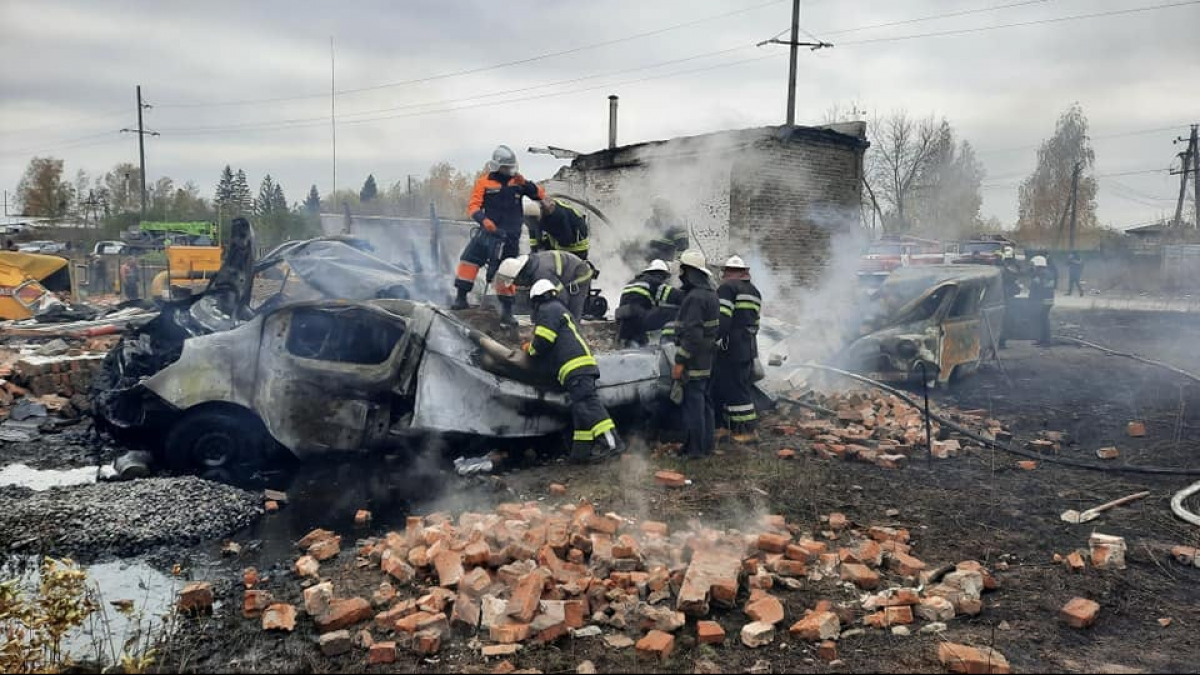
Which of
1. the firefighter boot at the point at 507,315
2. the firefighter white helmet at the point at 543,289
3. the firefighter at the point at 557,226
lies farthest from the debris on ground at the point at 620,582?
the firefighter at the point at 557,226

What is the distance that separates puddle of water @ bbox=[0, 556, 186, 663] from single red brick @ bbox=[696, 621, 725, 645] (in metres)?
2.38

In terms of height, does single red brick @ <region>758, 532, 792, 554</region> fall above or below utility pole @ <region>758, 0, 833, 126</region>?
below

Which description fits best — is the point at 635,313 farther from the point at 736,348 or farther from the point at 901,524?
the point at 901,524

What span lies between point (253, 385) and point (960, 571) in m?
4.96

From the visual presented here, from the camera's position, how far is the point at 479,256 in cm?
745

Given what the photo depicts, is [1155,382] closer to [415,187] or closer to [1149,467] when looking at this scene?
[1149,467]

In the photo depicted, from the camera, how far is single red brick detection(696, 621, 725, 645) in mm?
3275

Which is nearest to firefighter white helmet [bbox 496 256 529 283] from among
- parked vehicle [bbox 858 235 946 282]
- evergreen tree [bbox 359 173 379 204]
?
parked vehicle [bbox 858 235 946 282]

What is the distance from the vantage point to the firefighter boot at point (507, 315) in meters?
6.79

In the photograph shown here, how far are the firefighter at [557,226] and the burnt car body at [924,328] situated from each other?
147 inches

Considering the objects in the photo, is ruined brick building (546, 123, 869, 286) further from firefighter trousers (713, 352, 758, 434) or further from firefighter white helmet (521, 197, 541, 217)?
firefighter trousers (713, 352, 758, 434)

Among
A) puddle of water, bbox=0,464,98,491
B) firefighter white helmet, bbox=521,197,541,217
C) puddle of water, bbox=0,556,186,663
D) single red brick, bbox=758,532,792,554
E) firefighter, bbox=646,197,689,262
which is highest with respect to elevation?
firefighter white helmet, bbox=521,197,541,217

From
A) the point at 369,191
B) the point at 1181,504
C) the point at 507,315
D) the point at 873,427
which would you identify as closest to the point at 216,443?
the point at 507,315

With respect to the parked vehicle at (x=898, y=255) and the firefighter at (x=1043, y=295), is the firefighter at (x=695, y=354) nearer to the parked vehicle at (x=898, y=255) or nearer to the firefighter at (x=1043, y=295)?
the firefighter at (x=1043, y=295)
